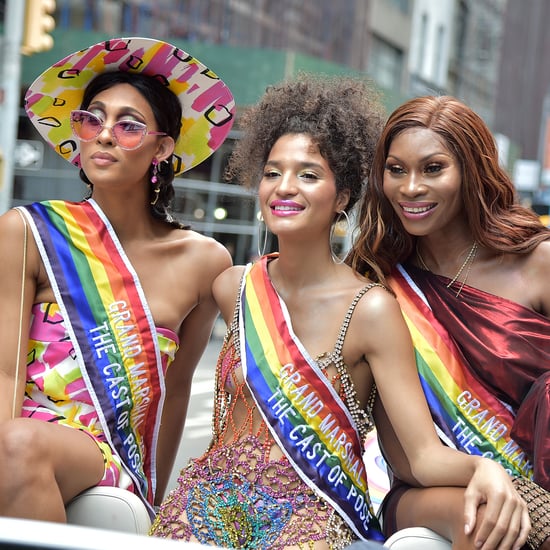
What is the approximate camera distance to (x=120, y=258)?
118 inches

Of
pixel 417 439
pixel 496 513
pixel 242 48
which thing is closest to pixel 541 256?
pixel 417 439

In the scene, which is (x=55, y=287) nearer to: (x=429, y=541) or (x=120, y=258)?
(x=120, y=258)

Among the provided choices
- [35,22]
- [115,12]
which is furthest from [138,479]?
[115,12]

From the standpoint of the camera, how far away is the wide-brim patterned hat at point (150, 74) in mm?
3049

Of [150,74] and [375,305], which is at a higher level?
[150,74]

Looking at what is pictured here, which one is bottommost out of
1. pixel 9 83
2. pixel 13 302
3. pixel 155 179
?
pixel 13 302

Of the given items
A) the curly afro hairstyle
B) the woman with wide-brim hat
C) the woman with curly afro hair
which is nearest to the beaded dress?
the woman with curly afro hair

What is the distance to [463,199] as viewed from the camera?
9.45 ft

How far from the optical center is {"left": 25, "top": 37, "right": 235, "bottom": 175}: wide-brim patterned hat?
3.05 m

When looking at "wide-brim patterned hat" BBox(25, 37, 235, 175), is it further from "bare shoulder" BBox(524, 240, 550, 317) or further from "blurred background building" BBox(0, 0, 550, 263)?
"blurred background building" BBox(0, 0, 550, 263)

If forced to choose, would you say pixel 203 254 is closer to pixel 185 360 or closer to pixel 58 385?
pixel 185 360

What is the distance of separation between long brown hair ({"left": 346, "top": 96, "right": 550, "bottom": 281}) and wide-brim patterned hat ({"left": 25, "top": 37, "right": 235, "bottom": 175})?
24.6 inches

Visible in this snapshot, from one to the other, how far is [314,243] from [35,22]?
8.37 meters

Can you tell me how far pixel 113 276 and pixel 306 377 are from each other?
0.71 meters
